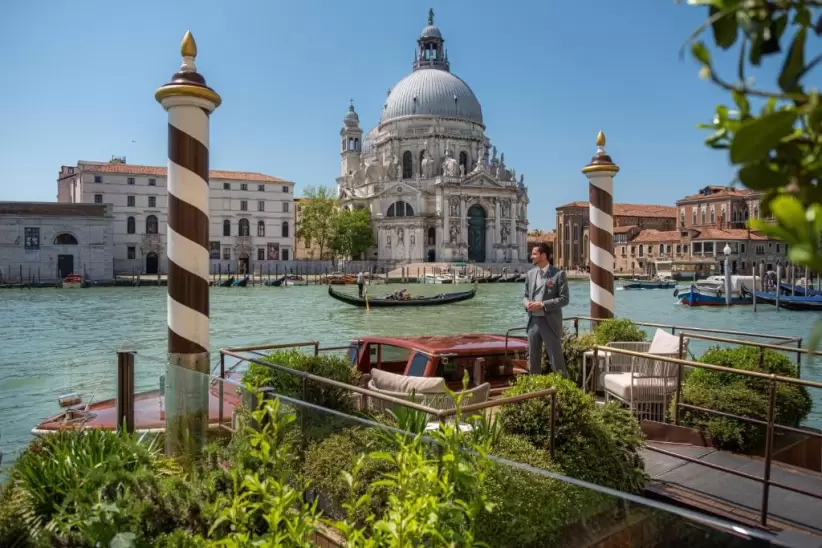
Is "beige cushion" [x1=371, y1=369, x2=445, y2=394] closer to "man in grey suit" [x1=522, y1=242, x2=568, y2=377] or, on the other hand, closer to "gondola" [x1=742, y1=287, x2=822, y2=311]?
"man in grey suit" [x1=522, y1=242, x2=568, y2=377]

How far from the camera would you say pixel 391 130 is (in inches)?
2375

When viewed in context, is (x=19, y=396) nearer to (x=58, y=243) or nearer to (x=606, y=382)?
(x=606, y=382)

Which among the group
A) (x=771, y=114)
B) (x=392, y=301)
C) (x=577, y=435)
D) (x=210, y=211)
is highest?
(x=210, y=211)

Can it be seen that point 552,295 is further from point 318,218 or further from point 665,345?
point 318,218

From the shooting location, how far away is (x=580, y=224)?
7019cm

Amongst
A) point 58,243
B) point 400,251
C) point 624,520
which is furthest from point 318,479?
point 400,251

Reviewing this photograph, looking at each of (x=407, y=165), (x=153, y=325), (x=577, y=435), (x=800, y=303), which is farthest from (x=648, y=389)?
(x=407, y=165)

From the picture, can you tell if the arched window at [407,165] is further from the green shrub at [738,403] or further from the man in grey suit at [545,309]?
the green shrub at [738,403]

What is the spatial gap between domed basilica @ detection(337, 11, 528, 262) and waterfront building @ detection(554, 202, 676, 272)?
1058 cm

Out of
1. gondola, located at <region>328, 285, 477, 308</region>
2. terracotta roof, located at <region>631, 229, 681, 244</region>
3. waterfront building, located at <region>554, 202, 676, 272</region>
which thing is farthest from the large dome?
gondola, located at <region>328, 285, 477, 308</region>

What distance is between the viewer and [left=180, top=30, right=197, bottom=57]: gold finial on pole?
13.6ft

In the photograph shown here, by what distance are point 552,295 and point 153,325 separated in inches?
671

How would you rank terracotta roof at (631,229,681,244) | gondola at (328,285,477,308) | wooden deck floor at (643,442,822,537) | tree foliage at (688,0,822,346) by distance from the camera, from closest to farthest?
tree foliage at (688,0,822,346) → wooden deck floor at (643,442,822,537) → gondola at (328,285,477,308) → terracotta roof at (631,229,681,244)

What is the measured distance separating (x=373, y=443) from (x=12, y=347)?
14.6 meters
